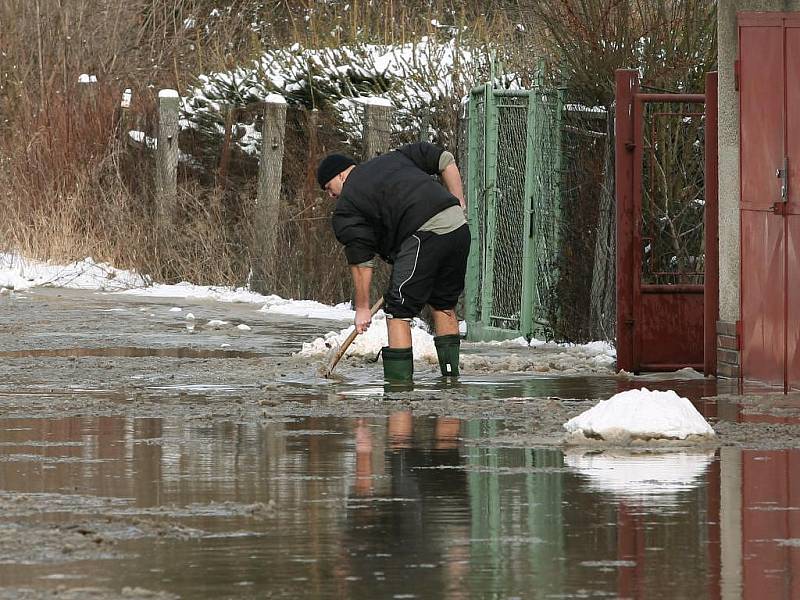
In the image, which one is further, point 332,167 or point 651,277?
point 651,277

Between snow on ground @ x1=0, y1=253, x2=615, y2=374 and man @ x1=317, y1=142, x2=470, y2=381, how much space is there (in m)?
1.13

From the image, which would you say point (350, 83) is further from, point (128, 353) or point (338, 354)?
point (338, 354)

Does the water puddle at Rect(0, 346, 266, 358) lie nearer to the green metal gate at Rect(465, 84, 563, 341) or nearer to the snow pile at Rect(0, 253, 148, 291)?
the green metal gate at Rect(465, 84, 563, 341)

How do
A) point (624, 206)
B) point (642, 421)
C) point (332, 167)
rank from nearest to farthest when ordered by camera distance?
1. point (642, 421)
2. point (332, 167)
3. point (624, 206)

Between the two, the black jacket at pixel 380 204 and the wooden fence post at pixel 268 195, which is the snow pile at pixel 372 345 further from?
the wooden fence post at pixel 268 195

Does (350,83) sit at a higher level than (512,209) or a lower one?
higher

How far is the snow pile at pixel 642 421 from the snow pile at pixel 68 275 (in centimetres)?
1421

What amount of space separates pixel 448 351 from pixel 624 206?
5.17 feet

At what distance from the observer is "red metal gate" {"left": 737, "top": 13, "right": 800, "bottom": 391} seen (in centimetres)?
1162

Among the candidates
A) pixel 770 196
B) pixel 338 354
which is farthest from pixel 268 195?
pixel 770 196

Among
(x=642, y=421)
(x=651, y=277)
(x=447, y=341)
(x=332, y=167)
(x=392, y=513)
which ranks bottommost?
(x=392, y=513)

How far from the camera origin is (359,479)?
8016 mm

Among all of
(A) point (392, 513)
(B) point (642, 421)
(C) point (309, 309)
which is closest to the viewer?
(A) point (392, 513)

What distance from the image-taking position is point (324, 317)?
1859 centimetres
